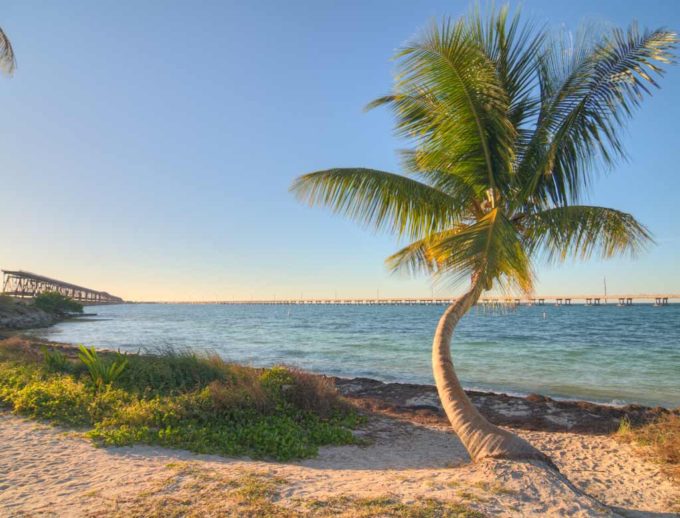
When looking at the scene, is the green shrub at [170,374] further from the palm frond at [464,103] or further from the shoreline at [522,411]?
the palm frond at [464,103]

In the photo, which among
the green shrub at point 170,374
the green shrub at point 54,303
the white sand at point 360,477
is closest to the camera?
the white sand at point 360,477

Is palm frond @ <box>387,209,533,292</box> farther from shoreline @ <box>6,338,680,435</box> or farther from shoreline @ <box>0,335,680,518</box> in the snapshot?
shoreline @ <box>6,338,680,435</box>

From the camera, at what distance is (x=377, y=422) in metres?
9.57

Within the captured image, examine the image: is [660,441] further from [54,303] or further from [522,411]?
[54,303]

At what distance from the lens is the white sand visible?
4.66 meters

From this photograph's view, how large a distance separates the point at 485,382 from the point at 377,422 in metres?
8.26

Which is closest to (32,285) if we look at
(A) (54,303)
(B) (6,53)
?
(A) (54,303)

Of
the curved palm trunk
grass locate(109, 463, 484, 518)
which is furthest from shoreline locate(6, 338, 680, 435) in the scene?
grass locate(109, 463, 484, 518)

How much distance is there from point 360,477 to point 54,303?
6816cm

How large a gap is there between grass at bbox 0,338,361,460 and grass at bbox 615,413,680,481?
16.5ft

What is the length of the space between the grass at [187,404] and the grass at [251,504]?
5.83 ft

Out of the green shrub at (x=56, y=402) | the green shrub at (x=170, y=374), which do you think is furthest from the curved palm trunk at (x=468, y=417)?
the green shrub at (x=56, y=402)

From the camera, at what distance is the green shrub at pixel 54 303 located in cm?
5822

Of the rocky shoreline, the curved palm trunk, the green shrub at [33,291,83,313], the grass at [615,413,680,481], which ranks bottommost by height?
the green shrub at [33,291,83,313]
